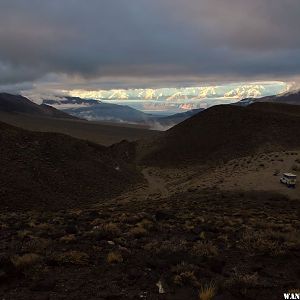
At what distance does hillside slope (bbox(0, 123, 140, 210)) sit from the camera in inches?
1757

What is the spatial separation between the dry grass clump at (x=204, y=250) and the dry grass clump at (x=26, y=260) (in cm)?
530

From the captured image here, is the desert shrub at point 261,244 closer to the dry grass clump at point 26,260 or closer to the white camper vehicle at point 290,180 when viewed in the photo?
the dry grass clump at point 26,260

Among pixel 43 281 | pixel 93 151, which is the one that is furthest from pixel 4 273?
pixel 93 151

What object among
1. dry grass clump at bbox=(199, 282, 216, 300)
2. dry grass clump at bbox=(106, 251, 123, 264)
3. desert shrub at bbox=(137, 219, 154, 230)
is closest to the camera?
dry grass clump at bbox=(199, 282, 216, 300)

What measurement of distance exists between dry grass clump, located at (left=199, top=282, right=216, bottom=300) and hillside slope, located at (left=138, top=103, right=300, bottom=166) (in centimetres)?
7490

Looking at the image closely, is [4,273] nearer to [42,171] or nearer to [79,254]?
[79,254]

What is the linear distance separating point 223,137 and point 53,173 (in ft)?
178

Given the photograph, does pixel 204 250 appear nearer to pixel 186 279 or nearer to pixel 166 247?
pixel 166 247

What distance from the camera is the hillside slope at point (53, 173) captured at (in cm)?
4462

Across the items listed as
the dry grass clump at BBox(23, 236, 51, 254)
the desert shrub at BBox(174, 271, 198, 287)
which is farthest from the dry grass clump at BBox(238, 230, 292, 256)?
the dry grass clump at BBox(23, 236, 51, 254)

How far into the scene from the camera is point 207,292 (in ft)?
33.9

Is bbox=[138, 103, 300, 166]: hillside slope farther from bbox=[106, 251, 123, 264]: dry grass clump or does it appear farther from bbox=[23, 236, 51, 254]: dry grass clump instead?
bbox=[106, 251, 123, 264]: dry grass clump

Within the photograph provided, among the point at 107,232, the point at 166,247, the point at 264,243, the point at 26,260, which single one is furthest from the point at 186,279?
the point at 107,232

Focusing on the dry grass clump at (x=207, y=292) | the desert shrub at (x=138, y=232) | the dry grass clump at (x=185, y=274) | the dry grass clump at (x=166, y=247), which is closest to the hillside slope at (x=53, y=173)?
the desert shrub at (x=138, y=232)
